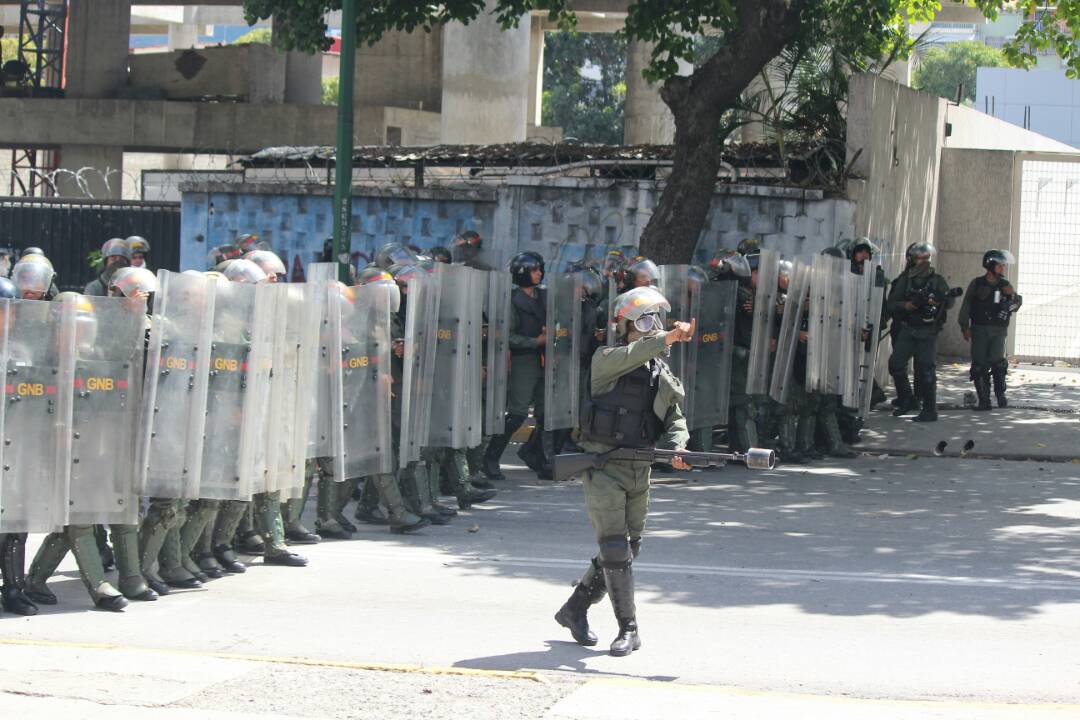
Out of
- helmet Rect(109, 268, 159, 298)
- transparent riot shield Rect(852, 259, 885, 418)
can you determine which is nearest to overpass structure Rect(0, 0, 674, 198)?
transparent riot shield Rect(852, 259, 885, 418)

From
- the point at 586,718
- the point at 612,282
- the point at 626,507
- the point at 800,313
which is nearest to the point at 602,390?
the point at 626,507

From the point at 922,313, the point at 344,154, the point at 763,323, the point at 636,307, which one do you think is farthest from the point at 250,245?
the point at 636,307

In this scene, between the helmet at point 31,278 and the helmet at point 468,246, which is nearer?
the helmet at point 31,278

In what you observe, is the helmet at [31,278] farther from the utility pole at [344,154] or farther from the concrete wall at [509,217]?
the concrete wall at [509,217]

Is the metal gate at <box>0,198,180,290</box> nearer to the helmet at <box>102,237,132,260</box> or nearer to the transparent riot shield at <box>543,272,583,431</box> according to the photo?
the helmet at <box>102,237,132,260</box>

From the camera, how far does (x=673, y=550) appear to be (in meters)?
9.77

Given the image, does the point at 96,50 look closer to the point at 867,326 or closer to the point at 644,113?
the point at 644,113

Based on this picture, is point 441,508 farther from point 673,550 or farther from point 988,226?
point 988,226

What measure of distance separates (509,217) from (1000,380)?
5882 mm

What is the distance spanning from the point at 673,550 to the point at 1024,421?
23.4 ft

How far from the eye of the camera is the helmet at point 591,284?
40.3 ft

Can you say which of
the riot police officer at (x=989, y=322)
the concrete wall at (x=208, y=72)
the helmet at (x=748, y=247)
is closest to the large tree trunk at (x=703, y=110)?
the helmet at (x=748, y=247)

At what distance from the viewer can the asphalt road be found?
20.9ft

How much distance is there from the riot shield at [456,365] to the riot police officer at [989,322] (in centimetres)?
719
